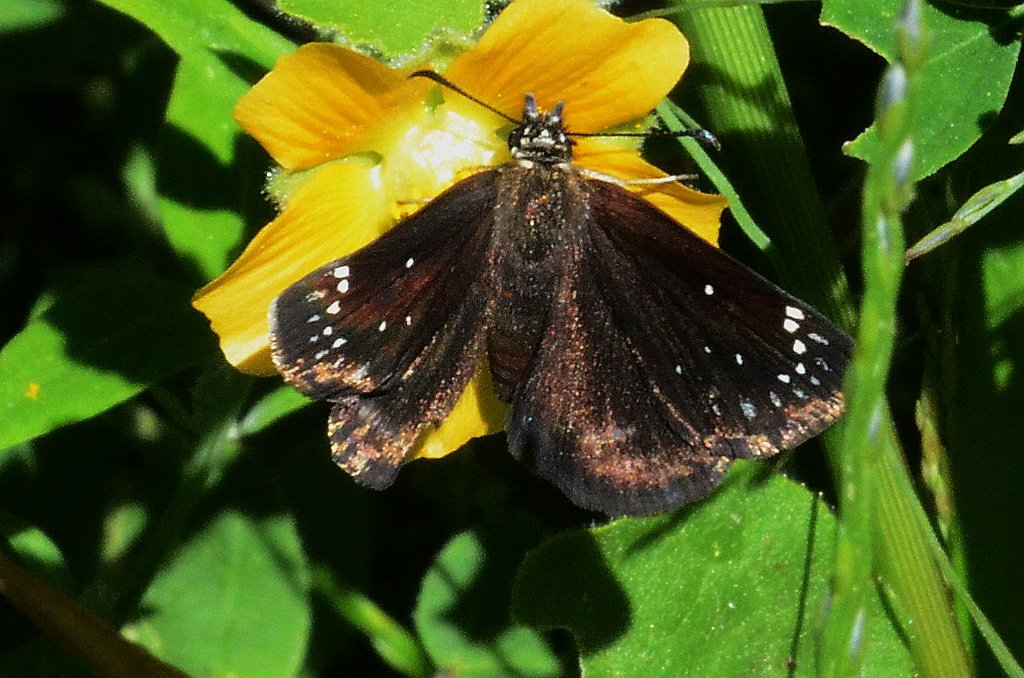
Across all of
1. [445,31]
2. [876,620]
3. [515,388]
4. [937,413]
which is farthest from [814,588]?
[445,31]

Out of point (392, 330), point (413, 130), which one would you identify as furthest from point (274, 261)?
point (413, 130)

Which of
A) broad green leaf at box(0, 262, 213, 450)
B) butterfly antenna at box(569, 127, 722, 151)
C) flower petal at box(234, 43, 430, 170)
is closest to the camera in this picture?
flower petal at box(234, 43, 430, 170)

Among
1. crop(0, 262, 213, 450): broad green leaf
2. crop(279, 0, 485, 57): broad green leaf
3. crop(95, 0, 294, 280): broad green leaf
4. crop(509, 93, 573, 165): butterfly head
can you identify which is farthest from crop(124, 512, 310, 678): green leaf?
crop(279, 0, 485, 57): broad green leaf

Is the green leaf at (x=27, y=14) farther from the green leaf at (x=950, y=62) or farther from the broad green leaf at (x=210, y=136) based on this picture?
the green leaf at (x=950, y=62)

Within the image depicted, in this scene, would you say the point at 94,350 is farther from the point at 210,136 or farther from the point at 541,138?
the point at 541,138

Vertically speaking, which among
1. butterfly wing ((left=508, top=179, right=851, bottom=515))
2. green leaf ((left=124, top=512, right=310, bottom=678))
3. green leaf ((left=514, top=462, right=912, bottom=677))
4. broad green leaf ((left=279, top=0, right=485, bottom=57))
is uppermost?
broad green leaf ((left=279, top=0, right=485, bottom=57))

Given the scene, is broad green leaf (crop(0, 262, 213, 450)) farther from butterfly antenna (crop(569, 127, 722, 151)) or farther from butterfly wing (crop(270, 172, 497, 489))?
butterfly antenna (crop(569, 127, 722, 151))
